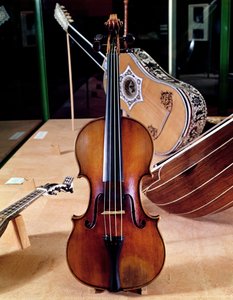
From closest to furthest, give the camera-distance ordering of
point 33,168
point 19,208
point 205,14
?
point 19,208 → point 33,168 → point 205,14

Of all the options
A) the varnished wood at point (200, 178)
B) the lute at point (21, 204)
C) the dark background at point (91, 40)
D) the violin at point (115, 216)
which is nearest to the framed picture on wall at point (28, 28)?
the dark background at point (91, 40)

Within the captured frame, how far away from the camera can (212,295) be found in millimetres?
1507

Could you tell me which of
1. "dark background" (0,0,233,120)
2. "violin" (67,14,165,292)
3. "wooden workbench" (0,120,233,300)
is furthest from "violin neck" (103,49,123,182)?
"dark background" (0,0,233,120)

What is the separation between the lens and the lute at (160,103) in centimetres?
283

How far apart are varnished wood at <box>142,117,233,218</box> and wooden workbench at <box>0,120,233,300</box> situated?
4.6 inches

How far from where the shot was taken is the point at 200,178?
1862 mm

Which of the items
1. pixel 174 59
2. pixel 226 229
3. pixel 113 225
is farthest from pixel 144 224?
pixel 174 59

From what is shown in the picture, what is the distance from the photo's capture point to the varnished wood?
5.88 feet

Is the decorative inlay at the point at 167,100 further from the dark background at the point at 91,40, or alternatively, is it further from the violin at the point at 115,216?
the violin at the point at 115,216

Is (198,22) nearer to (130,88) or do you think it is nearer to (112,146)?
(130,88)

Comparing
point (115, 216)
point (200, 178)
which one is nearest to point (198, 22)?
point (200, 178)

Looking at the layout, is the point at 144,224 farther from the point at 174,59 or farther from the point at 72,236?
the point at 174,59

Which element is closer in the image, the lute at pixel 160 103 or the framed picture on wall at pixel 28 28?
the lute at pixel 160 103

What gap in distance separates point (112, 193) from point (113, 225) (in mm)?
103
